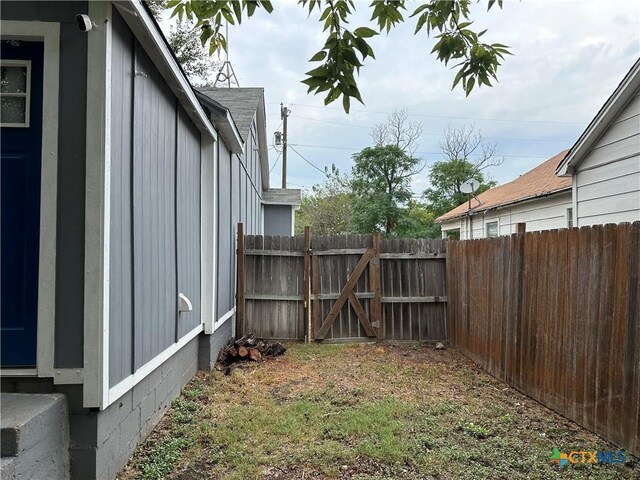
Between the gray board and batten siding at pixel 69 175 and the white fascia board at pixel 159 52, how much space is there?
270 millimetres

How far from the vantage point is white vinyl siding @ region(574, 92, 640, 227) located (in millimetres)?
4652

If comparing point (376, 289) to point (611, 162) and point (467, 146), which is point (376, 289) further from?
point (467, 146)

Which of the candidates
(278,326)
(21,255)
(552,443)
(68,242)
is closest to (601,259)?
(552,443)

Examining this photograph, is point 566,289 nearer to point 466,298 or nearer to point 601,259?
point 601,259

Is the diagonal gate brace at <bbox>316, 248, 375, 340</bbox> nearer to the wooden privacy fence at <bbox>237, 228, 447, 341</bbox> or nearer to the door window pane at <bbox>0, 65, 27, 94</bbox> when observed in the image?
the wooden privacy fence at <bbox>237, 228, 447, 341</bbox>

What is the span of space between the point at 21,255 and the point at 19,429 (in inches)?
34.9

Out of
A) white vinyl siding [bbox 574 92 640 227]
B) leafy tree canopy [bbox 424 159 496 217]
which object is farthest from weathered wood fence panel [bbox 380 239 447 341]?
leafy tree canopy [bbox 424 159 496 217]

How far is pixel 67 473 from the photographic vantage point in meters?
2.08

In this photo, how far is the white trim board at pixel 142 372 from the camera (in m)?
2.23

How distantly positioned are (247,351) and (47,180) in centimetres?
386

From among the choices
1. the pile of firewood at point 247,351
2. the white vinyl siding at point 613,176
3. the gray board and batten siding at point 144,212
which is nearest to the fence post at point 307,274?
the pile of firewood at point 247,351

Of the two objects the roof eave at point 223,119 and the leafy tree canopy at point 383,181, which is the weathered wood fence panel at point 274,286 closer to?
the roof eave at point 223,119

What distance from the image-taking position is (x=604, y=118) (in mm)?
5062

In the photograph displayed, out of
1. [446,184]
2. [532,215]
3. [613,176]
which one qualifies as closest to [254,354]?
[613,176]
